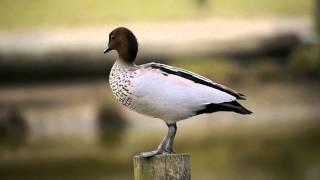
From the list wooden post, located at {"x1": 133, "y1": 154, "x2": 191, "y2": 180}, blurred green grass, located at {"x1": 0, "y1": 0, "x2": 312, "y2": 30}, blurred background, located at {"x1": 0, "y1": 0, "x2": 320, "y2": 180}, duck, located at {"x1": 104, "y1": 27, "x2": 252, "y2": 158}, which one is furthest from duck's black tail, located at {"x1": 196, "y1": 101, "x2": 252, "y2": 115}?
blurred green grass, located at {"x1": 0, "y1": 0, "x2": 312, "y2": 30}

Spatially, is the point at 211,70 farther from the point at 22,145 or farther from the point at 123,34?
the point at 123,34

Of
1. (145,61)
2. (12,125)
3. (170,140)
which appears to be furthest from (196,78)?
(145,61)

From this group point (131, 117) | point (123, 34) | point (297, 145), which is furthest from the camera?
point (131, 117)

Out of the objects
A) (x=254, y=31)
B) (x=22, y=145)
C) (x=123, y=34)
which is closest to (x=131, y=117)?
(x=22, y=145)

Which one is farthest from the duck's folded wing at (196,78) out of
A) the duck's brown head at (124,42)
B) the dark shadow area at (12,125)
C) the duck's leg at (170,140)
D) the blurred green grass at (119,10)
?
the blurred green grass at (119,10)

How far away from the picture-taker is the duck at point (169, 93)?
445 cm

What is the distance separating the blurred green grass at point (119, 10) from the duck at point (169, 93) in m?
12.4

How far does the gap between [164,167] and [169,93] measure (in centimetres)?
31

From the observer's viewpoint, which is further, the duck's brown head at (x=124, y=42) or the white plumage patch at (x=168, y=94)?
the duck's brown head at (x=124, y=42)

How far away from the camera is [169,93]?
178 inches

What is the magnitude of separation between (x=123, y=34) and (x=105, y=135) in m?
8.68

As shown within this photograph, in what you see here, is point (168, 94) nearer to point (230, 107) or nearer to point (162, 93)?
point (162, 93)

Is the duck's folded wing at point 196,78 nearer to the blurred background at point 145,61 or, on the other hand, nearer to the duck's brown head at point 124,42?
the duck's brown head at point 124,42

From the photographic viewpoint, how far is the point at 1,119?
14445 millimetres
